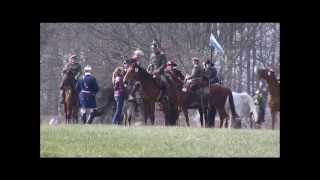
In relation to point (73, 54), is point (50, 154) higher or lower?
lower

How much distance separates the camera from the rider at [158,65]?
1010 cm

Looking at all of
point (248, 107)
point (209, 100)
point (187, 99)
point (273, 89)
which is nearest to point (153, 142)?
point (187, 99)

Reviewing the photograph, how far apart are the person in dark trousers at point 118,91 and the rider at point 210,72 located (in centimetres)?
96

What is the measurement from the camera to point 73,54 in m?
10.0

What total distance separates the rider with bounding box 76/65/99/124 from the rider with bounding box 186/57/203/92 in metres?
1.08

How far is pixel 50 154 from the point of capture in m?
9.77

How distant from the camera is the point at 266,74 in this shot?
33.1ft

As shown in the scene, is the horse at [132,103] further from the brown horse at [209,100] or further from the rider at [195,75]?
the rider at [195,75]

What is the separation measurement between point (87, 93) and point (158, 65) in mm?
875

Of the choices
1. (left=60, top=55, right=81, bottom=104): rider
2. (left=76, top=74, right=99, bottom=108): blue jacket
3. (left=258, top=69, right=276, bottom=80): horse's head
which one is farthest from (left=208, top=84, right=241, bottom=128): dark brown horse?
(left=60, top=55, right=81, bottom=104): rider
